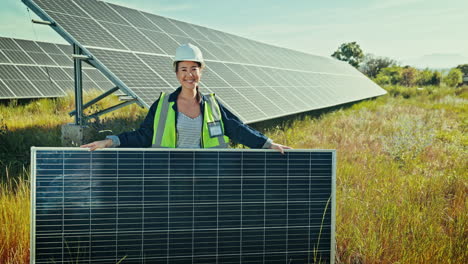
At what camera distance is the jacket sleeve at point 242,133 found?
449cm

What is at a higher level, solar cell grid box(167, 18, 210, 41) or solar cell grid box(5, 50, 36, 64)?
solar cell grid box(167, 18, 210, 41)

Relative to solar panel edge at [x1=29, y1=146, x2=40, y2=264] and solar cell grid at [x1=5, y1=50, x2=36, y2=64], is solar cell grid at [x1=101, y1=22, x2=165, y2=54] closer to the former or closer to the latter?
solar panel edge at [x1=29, y1=146, x2=40, y2=264]

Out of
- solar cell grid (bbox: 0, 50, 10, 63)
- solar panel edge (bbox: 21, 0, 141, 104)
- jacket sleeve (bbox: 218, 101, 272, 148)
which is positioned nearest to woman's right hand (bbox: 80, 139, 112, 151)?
A: jacket sleeve (bbox: 218, 101, 272, 148)

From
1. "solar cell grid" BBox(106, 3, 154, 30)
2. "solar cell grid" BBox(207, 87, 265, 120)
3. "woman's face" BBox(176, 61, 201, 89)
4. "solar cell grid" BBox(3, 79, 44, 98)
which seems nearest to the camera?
"woman's face" BBox(176, 61, 201, 89)

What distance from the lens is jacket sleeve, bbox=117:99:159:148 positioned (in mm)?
4486

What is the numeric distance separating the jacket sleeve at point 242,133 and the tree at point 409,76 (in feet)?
178

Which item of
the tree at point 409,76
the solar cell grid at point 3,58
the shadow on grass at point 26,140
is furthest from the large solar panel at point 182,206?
the tree at point 409,76

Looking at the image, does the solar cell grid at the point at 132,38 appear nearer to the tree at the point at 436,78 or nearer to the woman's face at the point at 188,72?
the woman's face at the point at 188,72

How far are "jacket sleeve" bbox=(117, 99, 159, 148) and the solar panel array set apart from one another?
11276 mm

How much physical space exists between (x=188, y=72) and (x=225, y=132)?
2.69ft

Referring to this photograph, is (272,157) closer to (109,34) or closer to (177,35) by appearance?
(109,34)

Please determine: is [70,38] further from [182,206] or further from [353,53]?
[353,53]

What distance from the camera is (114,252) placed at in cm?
392

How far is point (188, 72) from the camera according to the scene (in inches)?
171
